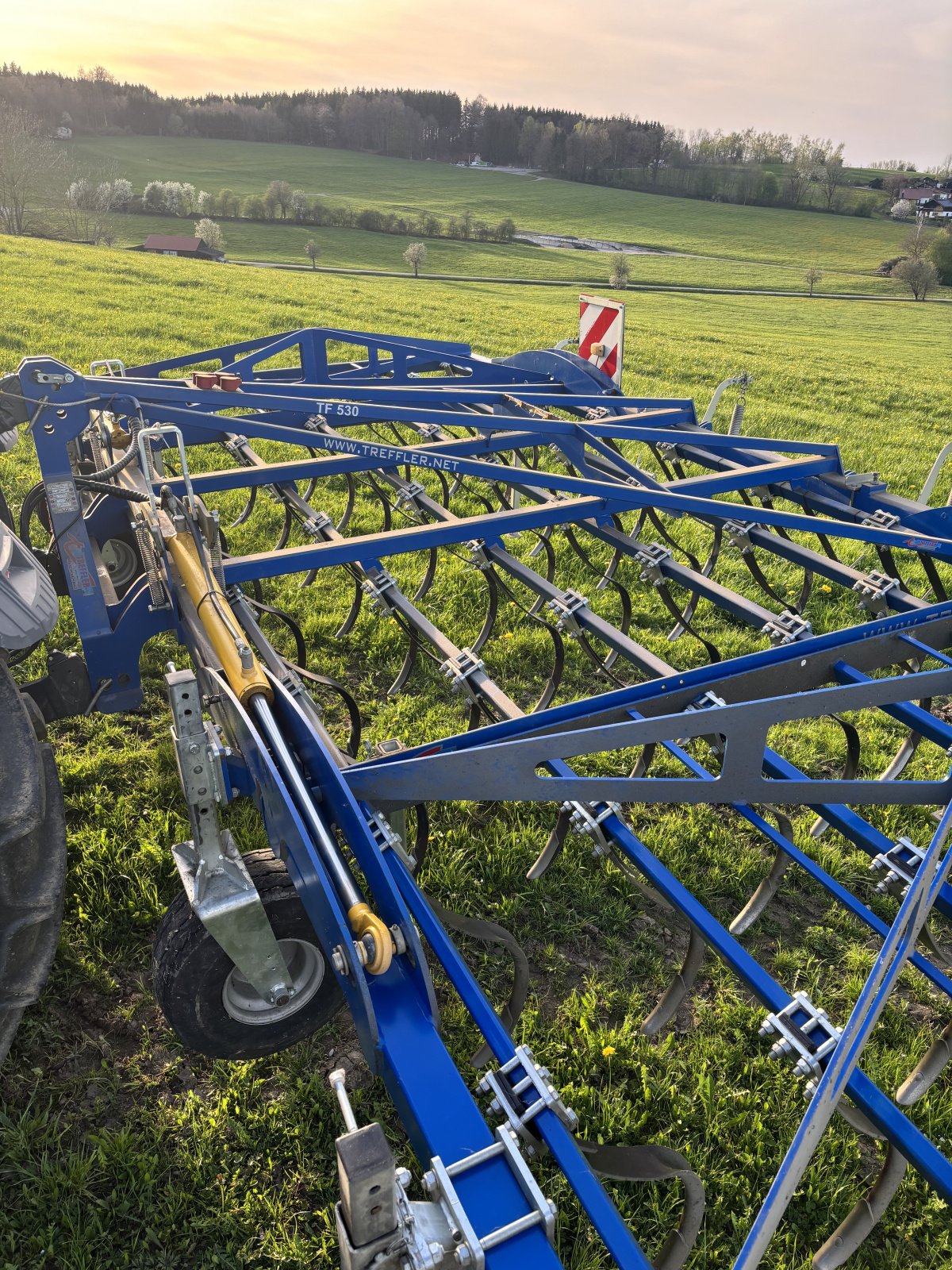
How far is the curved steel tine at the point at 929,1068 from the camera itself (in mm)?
2412

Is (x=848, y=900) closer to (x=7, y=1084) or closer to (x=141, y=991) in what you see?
(x=141, y=991)

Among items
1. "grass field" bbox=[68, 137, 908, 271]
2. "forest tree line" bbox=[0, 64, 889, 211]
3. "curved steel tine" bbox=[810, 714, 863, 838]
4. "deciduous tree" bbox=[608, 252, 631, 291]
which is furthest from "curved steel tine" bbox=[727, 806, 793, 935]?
"forest tree line" bbox=[0, 64, 889, 211]

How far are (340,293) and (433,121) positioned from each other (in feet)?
259

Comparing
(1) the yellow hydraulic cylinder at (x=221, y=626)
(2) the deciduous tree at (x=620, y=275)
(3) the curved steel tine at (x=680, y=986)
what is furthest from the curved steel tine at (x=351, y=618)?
(2) the deciduous tree at (x=620, y=275)

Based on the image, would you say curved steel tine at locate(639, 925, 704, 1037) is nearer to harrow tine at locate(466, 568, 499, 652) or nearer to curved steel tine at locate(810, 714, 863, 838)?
curved steel tine at locate(810, 714, 863, 838)

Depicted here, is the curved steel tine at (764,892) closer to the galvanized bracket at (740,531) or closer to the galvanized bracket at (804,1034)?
the galvanized bracket at (804,1034)

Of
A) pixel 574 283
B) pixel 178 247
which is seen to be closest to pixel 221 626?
pixel 574 283

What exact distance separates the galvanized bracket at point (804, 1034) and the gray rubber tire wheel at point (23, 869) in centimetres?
183

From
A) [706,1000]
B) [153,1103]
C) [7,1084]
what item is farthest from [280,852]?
[706,1000]

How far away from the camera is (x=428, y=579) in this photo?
17.1 feet

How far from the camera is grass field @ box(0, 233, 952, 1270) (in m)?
2.27

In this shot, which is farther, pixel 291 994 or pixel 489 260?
pixel 489 260

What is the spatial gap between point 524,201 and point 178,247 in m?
33.9

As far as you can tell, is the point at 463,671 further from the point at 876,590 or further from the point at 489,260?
the point at 489,260
